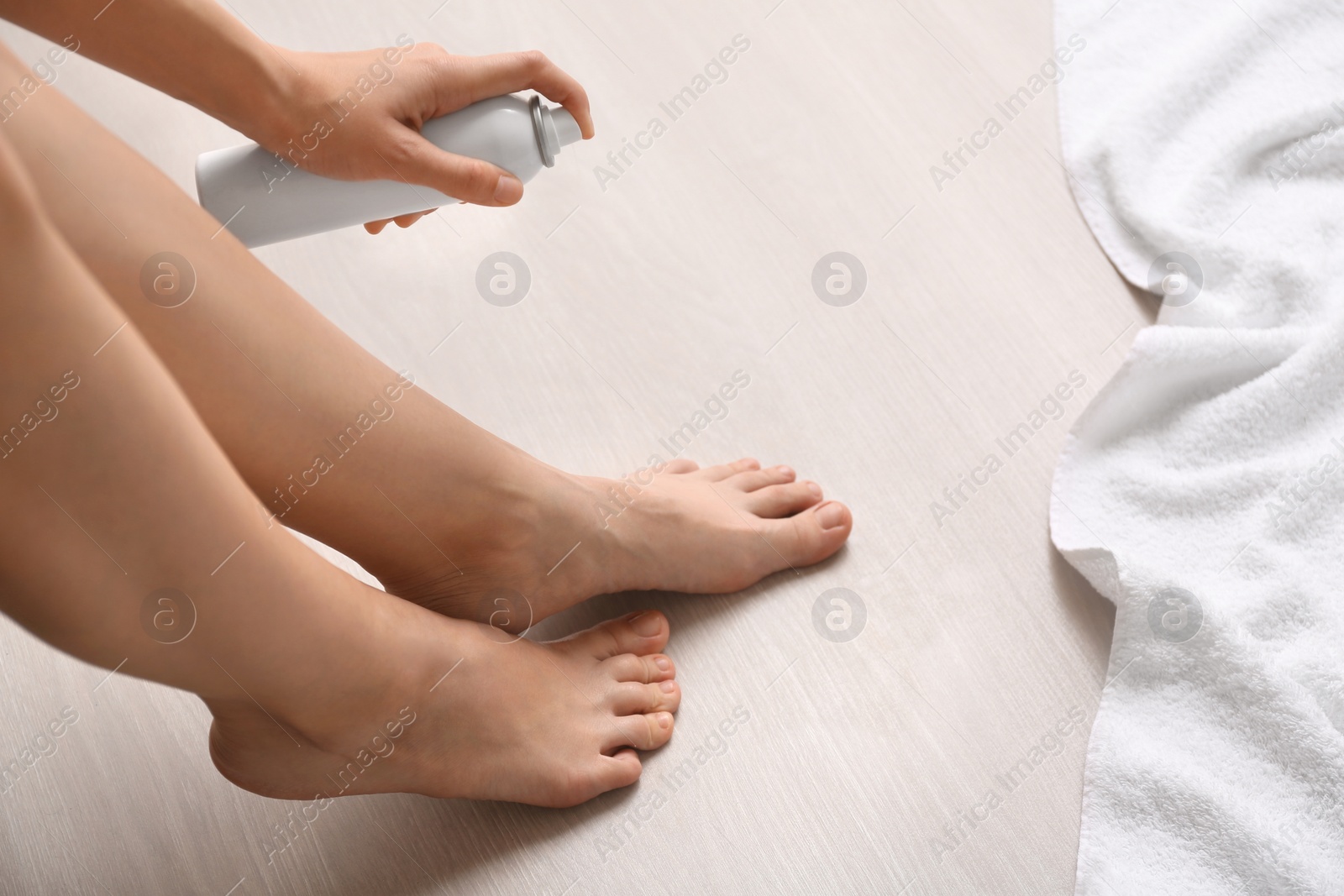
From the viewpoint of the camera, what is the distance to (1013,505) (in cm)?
91

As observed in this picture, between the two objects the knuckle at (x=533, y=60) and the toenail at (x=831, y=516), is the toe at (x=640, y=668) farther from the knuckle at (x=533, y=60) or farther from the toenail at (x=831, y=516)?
the knuckle at (x=533, y=60)

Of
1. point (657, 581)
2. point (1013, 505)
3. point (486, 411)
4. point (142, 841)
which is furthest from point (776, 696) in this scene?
point (142, 841)

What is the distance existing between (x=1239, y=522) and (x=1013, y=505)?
0.18 metres

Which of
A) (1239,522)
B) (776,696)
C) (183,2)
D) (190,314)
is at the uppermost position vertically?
(183,2)

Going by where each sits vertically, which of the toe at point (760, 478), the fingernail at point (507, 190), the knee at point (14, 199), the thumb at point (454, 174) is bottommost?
the toe at point (760, 478)

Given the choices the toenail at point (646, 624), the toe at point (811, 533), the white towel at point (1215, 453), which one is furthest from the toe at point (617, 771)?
the white towel at point (1215, 453)

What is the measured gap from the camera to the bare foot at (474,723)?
0.66 metres

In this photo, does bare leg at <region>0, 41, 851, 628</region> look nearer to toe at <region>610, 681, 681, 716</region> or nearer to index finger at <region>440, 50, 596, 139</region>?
toe at <region>610, 681, 681, 716</region>

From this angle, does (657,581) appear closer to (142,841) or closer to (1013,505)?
(1013,505)

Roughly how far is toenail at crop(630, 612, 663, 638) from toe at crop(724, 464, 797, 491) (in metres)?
0.14

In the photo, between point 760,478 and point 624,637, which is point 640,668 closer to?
point 624,637

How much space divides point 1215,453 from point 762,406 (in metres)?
0.41

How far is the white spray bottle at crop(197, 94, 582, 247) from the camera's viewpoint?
2.42ft

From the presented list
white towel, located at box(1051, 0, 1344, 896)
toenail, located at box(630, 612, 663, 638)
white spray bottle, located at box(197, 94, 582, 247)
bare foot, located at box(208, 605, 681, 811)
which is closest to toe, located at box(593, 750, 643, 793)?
bare foot, located at box(208, 605, 681, 811)
